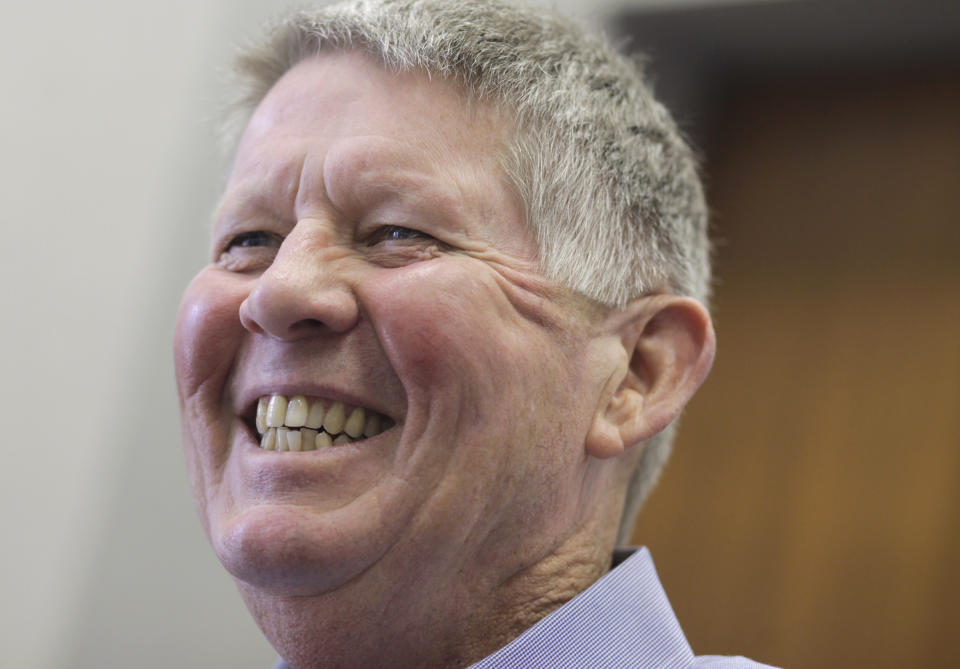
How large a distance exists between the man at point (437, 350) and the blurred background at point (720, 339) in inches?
49.3

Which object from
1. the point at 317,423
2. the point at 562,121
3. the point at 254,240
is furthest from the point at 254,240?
the point at 562,121

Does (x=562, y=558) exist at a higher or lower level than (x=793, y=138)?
lower

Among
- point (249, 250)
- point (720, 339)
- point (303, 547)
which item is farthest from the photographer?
point (720, 339)

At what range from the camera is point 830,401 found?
98.3 inches

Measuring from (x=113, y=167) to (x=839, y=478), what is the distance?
1.89 metres

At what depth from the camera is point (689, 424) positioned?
267 cm

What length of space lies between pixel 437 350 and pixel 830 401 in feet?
5.57

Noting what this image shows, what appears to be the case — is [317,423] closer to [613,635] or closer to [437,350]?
[437,350]

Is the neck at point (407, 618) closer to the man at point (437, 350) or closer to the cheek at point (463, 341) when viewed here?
the man at point (437, 350)

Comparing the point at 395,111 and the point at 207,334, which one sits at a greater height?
the point at 395,111

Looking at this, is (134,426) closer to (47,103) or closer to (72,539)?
(72,539)

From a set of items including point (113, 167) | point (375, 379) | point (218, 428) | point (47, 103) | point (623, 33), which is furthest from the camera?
point (623, 33)

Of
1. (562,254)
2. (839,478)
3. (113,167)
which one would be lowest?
(839,478)

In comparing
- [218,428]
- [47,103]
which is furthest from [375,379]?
[47,103]
